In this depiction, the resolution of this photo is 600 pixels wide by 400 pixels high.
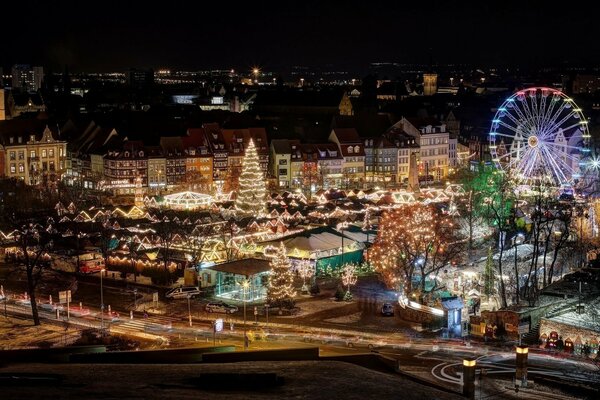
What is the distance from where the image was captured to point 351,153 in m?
81.9

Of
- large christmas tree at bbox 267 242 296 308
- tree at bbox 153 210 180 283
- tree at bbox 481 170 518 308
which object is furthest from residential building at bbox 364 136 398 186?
large christmas tree at bbox 267 242 296 308

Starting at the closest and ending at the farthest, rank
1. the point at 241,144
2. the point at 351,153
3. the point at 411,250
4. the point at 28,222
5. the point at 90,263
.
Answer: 1. the point at 411,250
2. the point at 90,263
3. the point at 28,222
4. the point at 241,144
5. the point at 351,153

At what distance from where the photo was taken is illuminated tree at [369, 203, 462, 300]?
127ft

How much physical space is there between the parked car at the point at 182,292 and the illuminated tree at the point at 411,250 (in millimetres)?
8753

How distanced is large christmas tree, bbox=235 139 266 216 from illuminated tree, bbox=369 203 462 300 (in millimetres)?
15980

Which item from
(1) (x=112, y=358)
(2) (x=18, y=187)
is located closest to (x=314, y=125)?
(2) (x=18, y=187)

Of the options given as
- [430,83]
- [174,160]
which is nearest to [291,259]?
[174,160]

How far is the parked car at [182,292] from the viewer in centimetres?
3888

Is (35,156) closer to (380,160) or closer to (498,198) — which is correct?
(380,160)

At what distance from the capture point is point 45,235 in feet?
161

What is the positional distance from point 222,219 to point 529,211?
19375 millimetres

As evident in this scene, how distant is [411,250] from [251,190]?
19778 mm

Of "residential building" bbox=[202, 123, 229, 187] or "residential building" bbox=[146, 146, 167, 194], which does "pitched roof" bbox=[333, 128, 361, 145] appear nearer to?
"residential building" bbox=[202, 123, 229, 187]

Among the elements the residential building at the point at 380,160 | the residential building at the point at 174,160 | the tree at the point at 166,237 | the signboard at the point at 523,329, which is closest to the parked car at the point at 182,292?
the tree at the point at 166,237
